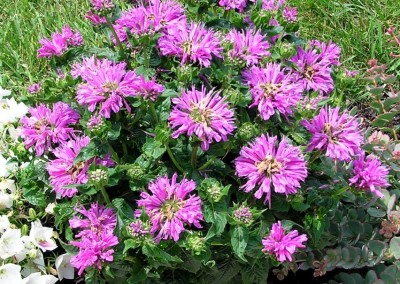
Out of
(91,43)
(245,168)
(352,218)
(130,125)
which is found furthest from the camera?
(91,43)

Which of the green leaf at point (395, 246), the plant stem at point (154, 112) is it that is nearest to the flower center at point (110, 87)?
the plant stem at point (154, 112)

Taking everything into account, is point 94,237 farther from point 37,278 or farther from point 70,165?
point 37,278

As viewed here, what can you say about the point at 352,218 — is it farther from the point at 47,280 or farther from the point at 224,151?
the point at 47,280

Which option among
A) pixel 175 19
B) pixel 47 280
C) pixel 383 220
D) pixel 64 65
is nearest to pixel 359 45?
pixel 383 220

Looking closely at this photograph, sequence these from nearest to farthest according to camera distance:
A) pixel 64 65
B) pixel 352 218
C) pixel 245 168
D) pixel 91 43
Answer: pixel 245 168
pixel 64 65
pixel 352 218
pixel 91 43

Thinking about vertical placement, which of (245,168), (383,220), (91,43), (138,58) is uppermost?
(138,58)

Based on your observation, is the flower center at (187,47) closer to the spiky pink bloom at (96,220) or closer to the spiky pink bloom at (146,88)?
the spiky pink bloom at (146,88)

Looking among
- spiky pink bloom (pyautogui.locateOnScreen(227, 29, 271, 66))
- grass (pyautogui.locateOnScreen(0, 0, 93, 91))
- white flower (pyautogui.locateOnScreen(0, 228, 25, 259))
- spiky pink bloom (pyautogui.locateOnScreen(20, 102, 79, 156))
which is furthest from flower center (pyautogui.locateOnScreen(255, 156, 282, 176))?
grass (pyautogui.locateOnScreen(0, 0, 93, 91))

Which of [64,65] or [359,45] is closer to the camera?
[64,65]
